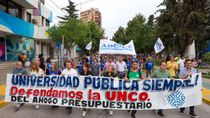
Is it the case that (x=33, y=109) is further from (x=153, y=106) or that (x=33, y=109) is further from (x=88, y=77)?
(x=153, y=106)

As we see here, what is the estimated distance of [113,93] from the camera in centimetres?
842

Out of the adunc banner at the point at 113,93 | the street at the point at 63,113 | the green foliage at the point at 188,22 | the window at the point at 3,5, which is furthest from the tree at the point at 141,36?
the adunc banner at the point at 113,93

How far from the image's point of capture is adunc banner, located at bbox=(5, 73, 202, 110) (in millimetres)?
8398

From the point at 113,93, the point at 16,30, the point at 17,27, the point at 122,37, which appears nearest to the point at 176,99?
the point at 113,93

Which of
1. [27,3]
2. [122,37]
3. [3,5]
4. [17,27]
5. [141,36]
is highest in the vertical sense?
[27,3]

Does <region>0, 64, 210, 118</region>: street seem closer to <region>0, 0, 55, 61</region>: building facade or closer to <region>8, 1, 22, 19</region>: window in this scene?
<region>0, 0, 55, 61</region>: building facade

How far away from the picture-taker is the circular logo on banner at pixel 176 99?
27.8 ft

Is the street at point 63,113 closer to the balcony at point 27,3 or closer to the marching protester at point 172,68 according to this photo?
the marching protester at point 172,68

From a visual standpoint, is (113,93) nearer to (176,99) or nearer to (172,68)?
(176,99)

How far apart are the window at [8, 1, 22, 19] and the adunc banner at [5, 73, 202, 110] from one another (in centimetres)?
2564

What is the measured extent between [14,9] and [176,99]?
29.0 metres

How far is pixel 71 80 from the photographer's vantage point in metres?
8.61

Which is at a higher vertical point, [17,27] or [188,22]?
[188,22]

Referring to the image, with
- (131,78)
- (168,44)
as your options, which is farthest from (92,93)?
(168,44)
